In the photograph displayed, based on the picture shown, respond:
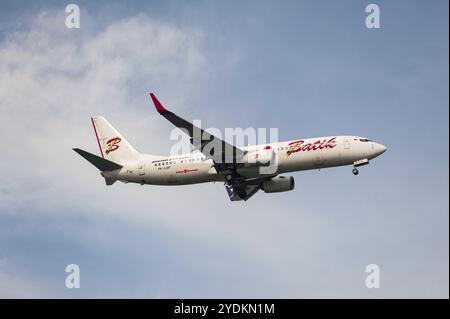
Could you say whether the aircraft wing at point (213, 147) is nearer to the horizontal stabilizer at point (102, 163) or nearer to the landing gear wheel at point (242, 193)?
the landing gear wheel at point (242, 193)

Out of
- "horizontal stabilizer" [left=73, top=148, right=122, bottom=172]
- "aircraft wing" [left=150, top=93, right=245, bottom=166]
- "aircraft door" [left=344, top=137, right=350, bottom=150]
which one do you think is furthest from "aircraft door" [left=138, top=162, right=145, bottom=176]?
"aircraft door" [left=344, top=137, right=350, bottom=150]

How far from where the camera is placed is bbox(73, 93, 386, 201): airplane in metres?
71.9

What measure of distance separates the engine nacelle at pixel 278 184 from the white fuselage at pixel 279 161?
3.63 meters

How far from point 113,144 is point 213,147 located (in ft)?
49.6

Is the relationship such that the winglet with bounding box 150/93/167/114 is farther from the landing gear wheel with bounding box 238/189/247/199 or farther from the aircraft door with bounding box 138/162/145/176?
the landing gear wheel with bounding box 238/189/247/199

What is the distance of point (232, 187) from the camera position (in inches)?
3063

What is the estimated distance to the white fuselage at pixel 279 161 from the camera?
2832 inches

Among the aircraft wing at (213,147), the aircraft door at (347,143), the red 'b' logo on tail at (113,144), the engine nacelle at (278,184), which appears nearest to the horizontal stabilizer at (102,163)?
the red 'b' logo on tail at (113,144)

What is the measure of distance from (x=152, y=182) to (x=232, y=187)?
8.16m

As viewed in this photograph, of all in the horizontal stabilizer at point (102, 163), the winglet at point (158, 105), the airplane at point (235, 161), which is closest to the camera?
the winglet at point (158, 105)

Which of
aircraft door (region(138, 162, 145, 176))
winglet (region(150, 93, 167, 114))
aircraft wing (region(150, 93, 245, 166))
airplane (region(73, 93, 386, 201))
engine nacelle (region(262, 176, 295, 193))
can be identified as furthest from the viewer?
engine nacelle (region(262, 176, 295, 193))
